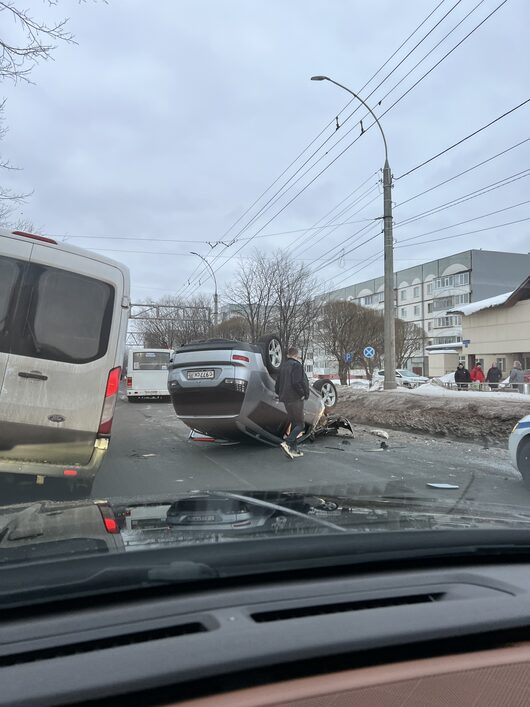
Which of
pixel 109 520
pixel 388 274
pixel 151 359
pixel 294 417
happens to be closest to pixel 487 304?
pixel 388 274

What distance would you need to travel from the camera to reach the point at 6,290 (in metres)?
4.95

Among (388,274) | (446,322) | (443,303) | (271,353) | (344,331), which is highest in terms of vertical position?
(443,303)

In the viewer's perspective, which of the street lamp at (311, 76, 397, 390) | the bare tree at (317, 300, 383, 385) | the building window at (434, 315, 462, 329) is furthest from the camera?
the building window at (434, 315, 462, 329)

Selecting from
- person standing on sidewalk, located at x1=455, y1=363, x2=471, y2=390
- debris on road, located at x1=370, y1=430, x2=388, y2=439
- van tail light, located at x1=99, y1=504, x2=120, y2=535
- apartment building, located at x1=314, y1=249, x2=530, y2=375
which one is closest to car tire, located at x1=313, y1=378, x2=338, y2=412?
debris on road, located at x1=370, y1=430, x2=388, y2=439

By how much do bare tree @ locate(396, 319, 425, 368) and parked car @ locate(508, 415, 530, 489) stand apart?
41749 mm

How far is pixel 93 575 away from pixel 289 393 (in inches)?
300

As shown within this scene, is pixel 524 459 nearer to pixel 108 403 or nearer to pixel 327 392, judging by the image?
pixel 108 403

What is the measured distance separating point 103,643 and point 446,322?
259 ft

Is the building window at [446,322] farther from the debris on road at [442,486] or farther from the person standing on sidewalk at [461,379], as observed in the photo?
the debris on road at [442,486]

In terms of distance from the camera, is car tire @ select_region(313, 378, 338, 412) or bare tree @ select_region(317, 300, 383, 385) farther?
bare tree @ select_region(317, 300, 383, 385)

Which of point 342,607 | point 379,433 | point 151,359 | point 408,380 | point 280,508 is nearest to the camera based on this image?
point 342,607

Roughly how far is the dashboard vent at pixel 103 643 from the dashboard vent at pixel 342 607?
195 mm

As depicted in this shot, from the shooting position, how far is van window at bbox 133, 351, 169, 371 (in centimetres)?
2836

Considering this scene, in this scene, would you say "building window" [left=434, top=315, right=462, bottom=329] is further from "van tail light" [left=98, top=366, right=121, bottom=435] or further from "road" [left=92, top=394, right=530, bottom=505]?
"van tail light" [left=98, top=366, right=121, bottom=435]
